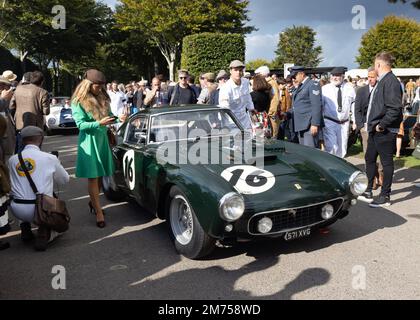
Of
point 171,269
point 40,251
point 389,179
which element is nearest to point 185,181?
point 171,269

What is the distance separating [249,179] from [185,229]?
0.83 meters

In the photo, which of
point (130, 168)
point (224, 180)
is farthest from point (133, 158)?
point (224, 180)

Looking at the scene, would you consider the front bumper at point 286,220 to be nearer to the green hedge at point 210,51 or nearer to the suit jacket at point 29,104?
the suit jacket at point 29,104

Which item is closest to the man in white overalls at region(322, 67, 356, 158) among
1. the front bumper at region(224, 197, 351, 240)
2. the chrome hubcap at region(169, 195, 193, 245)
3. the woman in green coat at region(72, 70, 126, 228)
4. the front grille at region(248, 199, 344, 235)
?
the front bumper at region(224, 197, 351, 240)

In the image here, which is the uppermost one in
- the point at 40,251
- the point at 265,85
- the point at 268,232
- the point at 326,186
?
the point at 265,85

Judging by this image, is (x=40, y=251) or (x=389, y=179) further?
(x=389, y=179)

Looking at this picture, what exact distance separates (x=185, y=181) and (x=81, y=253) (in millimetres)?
1344

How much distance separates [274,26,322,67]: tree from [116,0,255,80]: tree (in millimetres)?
40795

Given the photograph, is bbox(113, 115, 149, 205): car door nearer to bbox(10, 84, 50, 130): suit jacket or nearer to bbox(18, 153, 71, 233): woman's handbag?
bbox(18, 153, 71, 233): woman's handbag

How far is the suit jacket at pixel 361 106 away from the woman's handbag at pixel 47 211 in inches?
197

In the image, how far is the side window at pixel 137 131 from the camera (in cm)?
473

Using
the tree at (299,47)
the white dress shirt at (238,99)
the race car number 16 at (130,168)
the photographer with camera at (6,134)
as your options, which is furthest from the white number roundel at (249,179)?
the tree at (299,47)

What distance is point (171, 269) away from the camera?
347 cm
